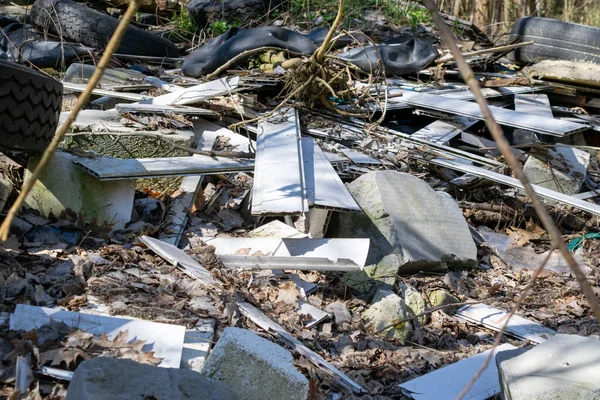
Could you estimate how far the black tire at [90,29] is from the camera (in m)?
7.87

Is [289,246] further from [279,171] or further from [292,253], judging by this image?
[279,171]

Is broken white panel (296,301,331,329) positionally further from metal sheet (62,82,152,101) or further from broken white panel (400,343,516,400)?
metal sheet (62,82,152,101)

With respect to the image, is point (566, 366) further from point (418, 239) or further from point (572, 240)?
point (572, 240)

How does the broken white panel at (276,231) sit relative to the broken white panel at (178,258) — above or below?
below

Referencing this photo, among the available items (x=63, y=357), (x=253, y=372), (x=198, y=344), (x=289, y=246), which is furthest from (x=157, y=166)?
(x=253, y=372)

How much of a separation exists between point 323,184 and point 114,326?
212 cm

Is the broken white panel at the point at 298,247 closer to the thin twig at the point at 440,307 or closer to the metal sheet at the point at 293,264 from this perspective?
the metal sheet at the point at 293,264

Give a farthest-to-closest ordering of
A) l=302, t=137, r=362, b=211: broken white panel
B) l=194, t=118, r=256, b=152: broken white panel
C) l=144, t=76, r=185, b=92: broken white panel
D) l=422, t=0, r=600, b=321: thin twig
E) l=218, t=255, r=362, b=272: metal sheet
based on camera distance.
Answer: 1. l=144, t=76, r=185, b=92: broken white panel
2. l=194, t=118, r=256, b=152: broken white panel
3. l=302, t=137, r=362, b=211: broken white panel
4. l=218, t=255, r=362, b=272: metal sheet
5. l=422, t=0, r=600, b=321: thin twig

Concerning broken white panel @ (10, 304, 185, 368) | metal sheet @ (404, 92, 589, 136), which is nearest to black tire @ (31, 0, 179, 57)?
metal sheet @ (404, 92, 589, 136)

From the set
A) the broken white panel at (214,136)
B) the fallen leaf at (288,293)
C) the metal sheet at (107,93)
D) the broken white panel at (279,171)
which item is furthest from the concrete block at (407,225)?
the metal sheet at (107,93)

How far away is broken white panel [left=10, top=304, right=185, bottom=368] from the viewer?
2.80 meters

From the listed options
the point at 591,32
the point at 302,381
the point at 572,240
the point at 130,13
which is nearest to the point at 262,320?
the point at 302,381

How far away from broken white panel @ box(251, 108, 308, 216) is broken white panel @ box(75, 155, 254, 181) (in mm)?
219

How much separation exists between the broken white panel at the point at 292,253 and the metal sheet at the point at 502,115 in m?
2.51
